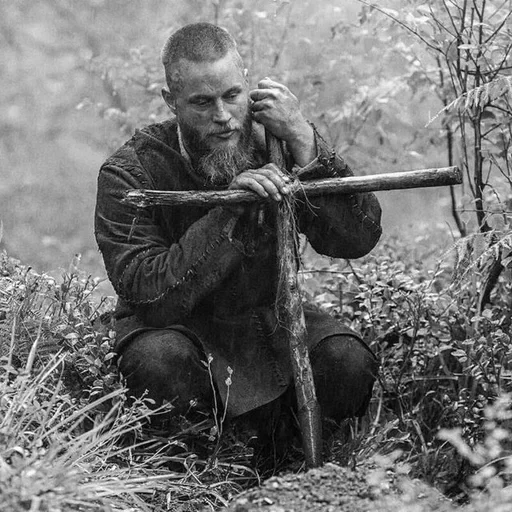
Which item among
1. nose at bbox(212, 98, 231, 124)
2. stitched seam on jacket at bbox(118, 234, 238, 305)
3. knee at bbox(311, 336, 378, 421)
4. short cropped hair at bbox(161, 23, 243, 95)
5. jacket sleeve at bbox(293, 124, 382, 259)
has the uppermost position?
short cropped hair at bbox(161, 23, 243, 95)

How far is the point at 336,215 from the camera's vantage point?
14.3 ft

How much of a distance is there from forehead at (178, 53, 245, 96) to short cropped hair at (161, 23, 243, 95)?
20mm

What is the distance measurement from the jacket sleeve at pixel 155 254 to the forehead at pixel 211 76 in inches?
16.4

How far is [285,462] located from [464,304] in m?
1.23

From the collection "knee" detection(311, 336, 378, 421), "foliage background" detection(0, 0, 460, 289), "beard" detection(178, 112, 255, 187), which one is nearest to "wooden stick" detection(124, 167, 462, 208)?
"beard" detection(178, 112, 255, 187)

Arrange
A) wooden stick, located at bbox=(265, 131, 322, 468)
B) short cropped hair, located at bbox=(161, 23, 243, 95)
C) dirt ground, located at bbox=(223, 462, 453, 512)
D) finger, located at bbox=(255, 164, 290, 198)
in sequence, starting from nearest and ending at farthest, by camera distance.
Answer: dirt ground, located at bbox=(223, 462, 453, 512), finger, located at bbox=(255, 164, 290, 198), wooden stick, located at bbox=(265, 131, 322, 468), short cropped hair, located at bbox=(161, 23, 243, 95)

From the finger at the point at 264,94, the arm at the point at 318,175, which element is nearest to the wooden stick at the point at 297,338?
the arm at the point at 318,175

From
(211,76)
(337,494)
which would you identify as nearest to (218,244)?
(211,76)

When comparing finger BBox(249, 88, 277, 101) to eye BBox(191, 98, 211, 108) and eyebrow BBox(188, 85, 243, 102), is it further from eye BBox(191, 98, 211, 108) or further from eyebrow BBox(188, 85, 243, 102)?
eye BBox(191, 98, 211, 108)

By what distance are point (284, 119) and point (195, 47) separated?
17.6 inches

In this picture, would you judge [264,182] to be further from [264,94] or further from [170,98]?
[170,98]

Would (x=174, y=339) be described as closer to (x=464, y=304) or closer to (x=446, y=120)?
(x=464, y=304)

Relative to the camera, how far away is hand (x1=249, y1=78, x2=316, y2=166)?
13.9ft

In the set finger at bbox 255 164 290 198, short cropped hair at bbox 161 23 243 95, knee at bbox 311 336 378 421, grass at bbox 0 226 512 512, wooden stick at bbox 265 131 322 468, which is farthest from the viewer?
knee at bbox 311 336 378 421
